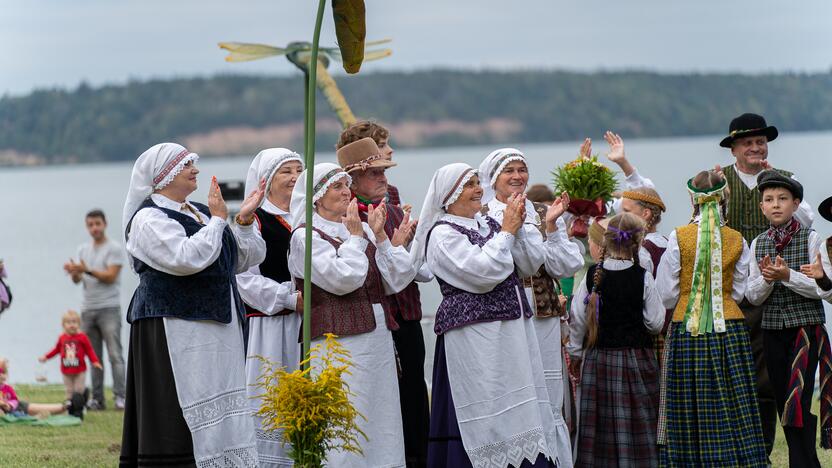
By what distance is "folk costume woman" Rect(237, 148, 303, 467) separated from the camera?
636 centimetres

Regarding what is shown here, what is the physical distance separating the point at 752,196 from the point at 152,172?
3647mm

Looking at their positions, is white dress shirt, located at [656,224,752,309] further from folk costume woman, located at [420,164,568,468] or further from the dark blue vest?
the dark blue vest

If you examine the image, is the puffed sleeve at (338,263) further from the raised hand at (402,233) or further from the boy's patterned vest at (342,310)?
the raised hand at (402,233)

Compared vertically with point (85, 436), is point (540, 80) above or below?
above

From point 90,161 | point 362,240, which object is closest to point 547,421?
point 362,240

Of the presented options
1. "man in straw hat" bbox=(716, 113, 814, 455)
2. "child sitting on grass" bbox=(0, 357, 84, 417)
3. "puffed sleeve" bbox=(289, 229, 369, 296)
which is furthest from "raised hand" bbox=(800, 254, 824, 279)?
"child sitting on grass" bbox=(0, 357, 84, 417)

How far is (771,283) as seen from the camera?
22.2 feet

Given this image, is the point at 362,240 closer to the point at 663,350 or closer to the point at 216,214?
the point at 216,214

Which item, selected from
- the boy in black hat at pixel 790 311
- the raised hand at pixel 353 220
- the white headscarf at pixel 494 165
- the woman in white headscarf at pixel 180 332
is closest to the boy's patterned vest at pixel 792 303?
the boy in black hat at pixel 790 311

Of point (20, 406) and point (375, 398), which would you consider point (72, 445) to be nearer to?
point (20, 406)

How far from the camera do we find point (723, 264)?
21.8 feet

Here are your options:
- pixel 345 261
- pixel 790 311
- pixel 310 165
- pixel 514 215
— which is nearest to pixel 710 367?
pixel 790 311

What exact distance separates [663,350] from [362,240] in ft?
6.53

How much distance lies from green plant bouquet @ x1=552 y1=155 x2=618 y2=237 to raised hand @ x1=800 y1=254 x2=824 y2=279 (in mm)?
1211
